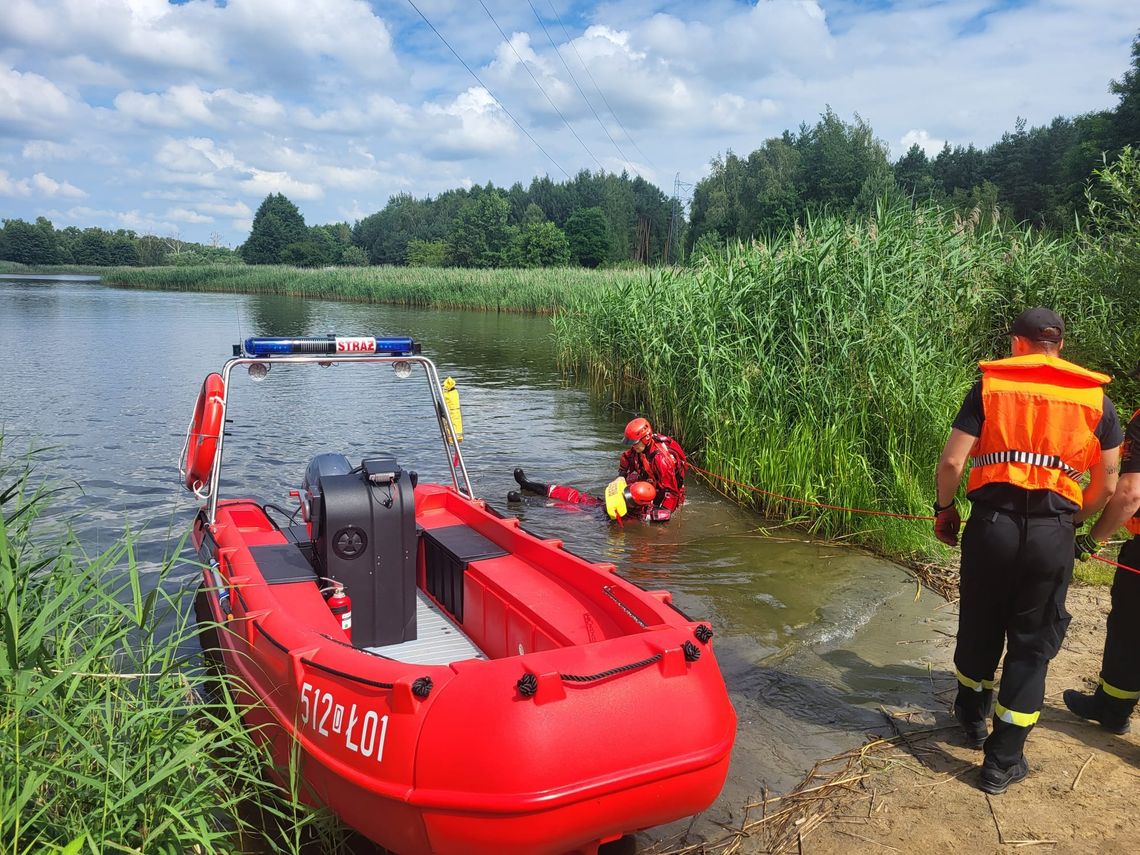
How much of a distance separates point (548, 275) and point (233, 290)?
79.8 feet

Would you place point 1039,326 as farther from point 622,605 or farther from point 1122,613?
point 622,605

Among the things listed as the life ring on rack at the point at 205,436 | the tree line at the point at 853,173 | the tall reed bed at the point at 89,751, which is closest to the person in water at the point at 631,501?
the life ring on rack at the point at 205,436

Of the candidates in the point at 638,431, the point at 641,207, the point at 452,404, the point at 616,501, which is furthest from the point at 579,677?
the point at 641,207

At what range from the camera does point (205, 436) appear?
4.64 m

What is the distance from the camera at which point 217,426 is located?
4656 millimetres

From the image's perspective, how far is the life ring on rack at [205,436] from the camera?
15.3 feet

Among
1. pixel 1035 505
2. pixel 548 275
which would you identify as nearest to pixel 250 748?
pixel 1035 505

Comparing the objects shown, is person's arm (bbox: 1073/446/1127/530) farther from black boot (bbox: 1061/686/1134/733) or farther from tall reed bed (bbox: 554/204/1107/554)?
tall reed bed (bbox: 554/204/1107/554)

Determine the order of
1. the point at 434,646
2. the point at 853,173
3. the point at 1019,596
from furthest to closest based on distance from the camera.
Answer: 1. the point at 853,173
2. the point at 434,646
3. the point at 1019,596

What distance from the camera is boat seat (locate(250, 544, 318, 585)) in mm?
3912

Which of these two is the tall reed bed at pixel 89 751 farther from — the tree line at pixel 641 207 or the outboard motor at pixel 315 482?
the tree line at pixel 641 207

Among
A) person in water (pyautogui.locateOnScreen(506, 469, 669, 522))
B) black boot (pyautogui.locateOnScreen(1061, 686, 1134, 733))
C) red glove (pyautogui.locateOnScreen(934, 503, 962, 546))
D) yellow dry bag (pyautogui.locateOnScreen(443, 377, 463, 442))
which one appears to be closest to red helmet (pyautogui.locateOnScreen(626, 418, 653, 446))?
person in water (pyautogui.locateOnScreen(506, 469, 669, 522))

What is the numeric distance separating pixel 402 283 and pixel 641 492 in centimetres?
3254

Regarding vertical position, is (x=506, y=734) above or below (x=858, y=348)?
below
